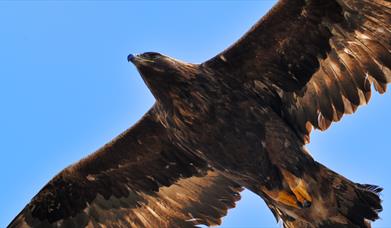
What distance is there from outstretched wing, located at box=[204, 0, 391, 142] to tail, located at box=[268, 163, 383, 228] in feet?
2.37

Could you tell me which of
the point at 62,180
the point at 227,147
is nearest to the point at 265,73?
the point at 227,147

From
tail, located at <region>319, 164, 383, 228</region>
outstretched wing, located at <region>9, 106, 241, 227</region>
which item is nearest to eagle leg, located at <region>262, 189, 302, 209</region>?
tail, located at <region>319, 164, 383, 228</region>

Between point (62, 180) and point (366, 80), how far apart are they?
4800mm

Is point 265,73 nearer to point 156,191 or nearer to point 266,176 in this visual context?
point 266,176

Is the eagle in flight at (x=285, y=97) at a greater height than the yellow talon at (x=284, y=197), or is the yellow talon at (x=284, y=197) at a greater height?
the eagle in flight at (x=285, y=97)

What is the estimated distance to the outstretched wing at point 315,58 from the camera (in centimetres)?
1277

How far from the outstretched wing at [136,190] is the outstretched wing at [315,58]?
1.60 meters

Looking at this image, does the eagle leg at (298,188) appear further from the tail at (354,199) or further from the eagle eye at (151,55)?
the eagle eye at (151,55)

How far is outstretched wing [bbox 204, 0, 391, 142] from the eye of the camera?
1277 centimetres

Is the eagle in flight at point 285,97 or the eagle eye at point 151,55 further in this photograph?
the eagle eye at point 151,55

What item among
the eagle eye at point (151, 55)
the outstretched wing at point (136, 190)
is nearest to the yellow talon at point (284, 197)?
the outstretched wing at point (136, 190)

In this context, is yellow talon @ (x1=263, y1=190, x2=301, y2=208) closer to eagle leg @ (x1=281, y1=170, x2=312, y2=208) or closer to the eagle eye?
eagle leg @ (x1=281, y1=170, x2=312, y2=208)

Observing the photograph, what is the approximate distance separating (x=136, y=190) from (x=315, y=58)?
3514mm

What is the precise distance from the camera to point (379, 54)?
12875 millimetres
